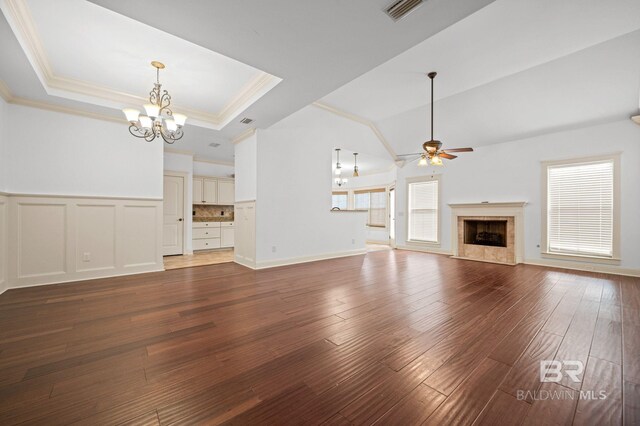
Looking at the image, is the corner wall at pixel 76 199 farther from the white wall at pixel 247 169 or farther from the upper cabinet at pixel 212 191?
the upper cabinet at pixel 212 191

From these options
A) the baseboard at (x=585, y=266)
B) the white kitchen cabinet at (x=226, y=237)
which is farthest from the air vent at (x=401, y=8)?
the white kitchen cabinet at (x=226, y=237)

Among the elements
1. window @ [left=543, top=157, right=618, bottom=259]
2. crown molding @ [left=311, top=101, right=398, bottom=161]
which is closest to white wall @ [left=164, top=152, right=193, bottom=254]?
crown molding @ [left=311, top=101, right=398, bottom=161]

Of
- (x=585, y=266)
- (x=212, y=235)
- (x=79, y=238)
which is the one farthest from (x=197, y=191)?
(x=585, y=266)

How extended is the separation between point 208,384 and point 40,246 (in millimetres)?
4133

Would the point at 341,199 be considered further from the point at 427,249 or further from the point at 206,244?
the point at 206,244

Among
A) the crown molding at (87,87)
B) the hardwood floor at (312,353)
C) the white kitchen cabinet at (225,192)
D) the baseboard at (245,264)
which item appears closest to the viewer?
the hardwood floor at (312,353)

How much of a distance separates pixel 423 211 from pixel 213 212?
664 cm

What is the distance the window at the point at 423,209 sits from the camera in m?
7.05

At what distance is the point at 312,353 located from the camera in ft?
6.05

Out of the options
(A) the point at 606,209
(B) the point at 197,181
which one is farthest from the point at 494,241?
(B) the point at 197,181

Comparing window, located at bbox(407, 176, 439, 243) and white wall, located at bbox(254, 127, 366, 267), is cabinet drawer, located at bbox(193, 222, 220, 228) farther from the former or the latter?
window, located at bbox(407, 176, 439, 243)

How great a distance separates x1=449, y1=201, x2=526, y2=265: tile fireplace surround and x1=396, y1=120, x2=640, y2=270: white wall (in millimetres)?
170

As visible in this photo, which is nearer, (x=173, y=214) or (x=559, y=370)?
(x=559, y=370)

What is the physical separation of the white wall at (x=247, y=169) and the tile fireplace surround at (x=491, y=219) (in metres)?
5.08
